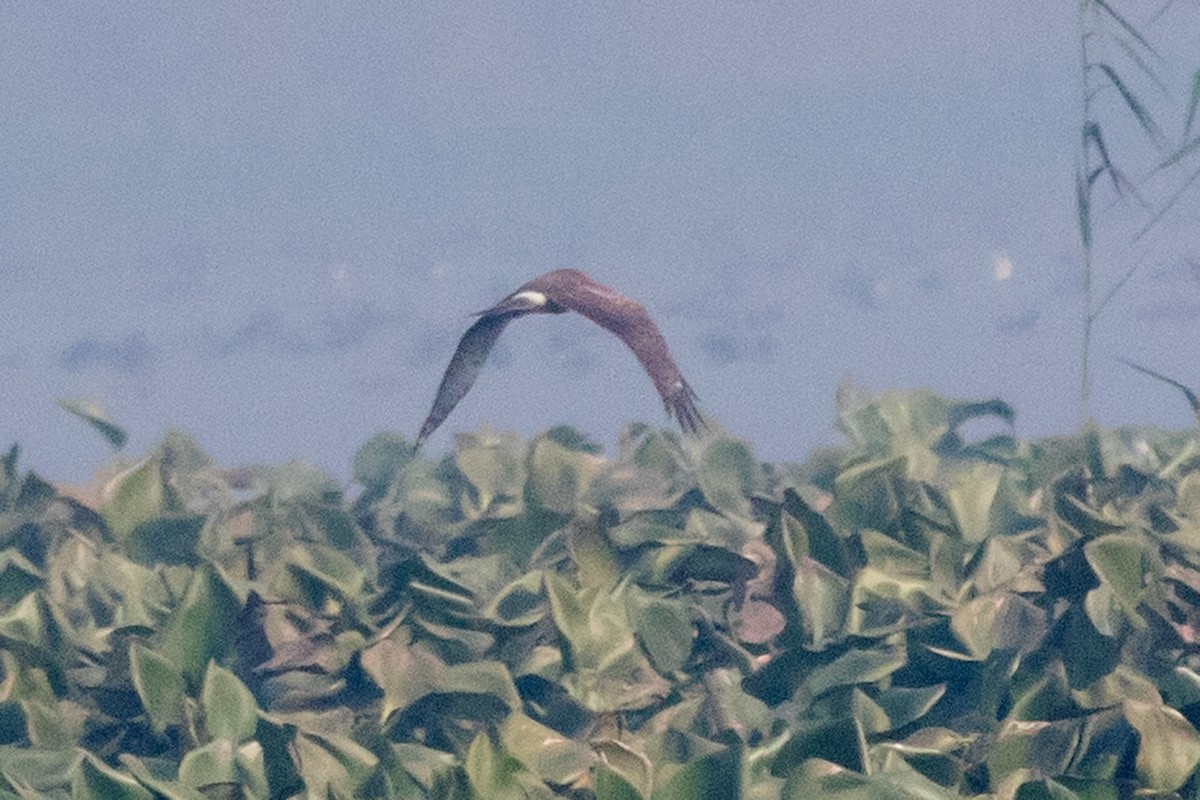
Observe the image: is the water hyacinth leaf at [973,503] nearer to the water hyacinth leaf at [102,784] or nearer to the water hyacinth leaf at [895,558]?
the water hyacinth leaf at [895,558]

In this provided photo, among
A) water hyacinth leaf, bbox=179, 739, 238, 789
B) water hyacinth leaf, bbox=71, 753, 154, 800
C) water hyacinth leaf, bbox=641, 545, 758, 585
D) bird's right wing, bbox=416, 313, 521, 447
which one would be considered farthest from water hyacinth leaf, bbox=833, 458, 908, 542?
water hyacinth leaf, bbox=71, 753, 154, 800

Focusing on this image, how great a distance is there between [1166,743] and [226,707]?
1.06 m

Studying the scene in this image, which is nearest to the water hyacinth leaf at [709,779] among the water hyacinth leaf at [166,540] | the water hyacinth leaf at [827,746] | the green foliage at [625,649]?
the green foliage at [625,649]

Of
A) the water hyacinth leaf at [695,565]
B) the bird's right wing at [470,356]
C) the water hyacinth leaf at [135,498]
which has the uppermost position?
the bird's right wing at [470,356]

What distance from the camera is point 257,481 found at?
2.86 meters

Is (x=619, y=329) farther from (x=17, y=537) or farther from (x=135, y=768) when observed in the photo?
(x=17, y=537)

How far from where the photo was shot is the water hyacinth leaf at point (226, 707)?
1507 mm

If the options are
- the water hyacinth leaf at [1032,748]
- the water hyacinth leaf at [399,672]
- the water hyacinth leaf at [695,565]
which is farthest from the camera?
the water hyacinth leaf at [695,565]

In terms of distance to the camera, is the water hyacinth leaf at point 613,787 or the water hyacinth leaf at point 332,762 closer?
the water hyacinth leaf at point 613,787

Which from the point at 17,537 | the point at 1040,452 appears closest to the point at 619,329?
the point at 1040,452

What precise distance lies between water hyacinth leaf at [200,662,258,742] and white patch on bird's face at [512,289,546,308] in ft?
2.46

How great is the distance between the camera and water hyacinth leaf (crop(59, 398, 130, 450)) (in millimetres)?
2633

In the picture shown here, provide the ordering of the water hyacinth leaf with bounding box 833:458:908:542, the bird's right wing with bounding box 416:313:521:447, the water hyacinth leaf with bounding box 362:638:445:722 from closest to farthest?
the water hyacinth leaf with bounding box 362:638:445:722 → the water hyacinth leaf with bounding box 833:458:908:542 → the bird's right wing with bounding box 416:313:521:447

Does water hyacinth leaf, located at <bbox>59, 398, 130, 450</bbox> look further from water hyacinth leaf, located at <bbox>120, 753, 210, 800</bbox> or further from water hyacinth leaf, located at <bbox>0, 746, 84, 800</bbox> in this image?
water hyacinth leaf, located at <bbox>120, 753, 210, 800</bbox>
